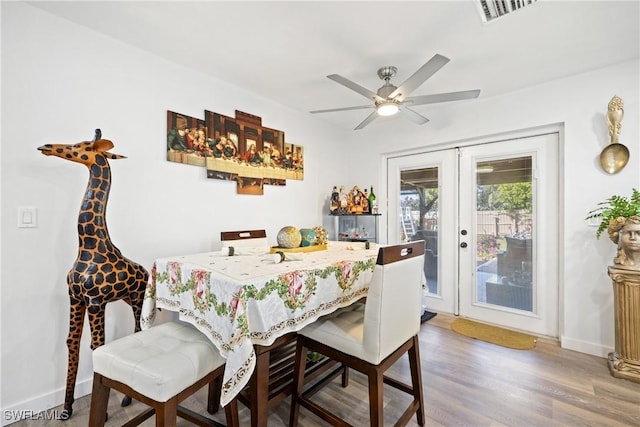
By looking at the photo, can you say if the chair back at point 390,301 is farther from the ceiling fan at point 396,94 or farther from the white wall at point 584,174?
the white wall at point 584,174

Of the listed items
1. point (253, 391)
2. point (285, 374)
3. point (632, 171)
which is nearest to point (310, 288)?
point (253, 391)

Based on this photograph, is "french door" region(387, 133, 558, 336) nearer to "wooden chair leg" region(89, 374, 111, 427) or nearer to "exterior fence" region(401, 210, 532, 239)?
"exterior fence" region(401, 210, 532, 239)

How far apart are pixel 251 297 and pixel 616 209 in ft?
8.92

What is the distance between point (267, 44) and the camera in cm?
209

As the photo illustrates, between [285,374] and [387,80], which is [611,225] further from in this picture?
[285,374]

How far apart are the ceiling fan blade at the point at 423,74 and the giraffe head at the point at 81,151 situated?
6.26ft

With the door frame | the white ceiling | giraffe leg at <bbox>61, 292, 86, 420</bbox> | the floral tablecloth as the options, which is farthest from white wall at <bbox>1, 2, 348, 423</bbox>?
the door frame

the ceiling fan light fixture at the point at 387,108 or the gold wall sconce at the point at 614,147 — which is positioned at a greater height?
the ceiling fan light fixture at the point at 387,108

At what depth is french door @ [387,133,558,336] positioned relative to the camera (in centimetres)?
282

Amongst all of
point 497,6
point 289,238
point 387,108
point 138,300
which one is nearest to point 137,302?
point 138,300

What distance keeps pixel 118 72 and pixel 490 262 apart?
384 cm

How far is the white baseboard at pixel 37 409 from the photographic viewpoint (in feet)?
5.41

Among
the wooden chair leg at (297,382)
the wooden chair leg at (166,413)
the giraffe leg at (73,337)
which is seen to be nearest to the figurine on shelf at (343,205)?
the wooden chair leg at (297,382)

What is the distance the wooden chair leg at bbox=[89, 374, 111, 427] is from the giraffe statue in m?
0.45
